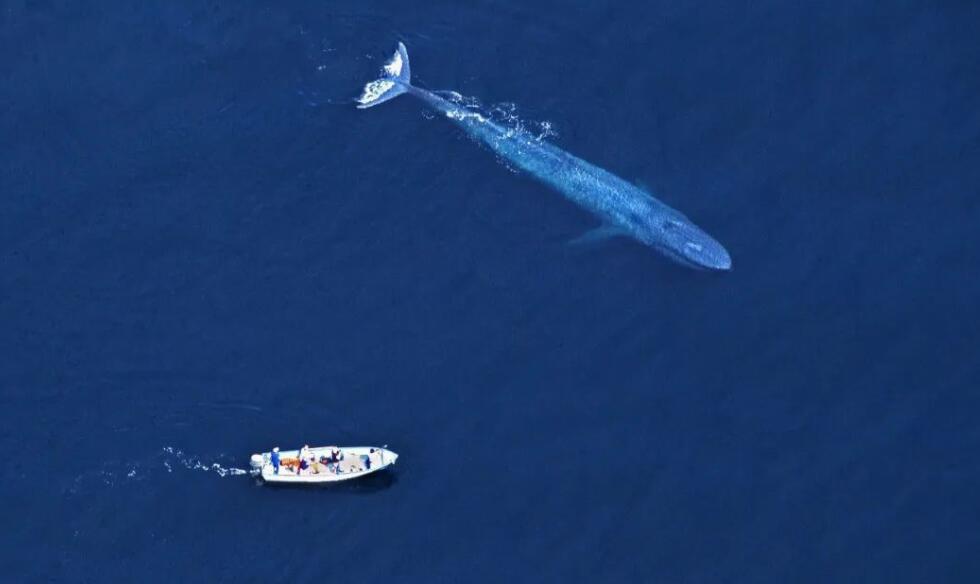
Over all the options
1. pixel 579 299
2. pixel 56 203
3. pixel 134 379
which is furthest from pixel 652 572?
pixel 56 203

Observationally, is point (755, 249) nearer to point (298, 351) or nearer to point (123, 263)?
point (298, 351)

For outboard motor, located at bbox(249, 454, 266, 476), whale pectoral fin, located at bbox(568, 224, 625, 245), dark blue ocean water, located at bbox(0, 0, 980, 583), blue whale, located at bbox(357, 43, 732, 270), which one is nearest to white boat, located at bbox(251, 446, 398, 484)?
outboard motor, located at bbox(249, 454, 266, 476)

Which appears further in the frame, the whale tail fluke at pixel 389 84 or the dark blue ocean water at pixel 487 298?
the whale tail fluke at pixel 389 84

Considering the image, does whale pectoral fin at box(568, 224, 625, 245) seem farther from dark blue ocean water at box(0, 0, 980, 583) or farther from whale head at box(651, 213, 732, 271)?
whale head at box(651, 213, 732, 271)

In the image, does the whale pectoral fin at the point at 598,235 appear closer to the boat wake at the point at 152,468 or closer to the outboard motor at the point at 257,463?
the outboard motor at the point at 257,463

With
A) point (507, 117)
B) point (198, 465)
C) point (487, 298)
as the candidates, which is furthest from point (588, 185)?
point (198, 465)

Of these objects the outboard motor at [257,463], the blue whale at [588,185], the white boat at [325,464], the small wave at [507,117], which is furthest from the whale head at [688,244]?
the outboard motor at [257,463]

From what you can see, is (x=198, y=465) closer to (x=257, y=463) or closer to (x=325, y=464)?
(x=257, y=463)
